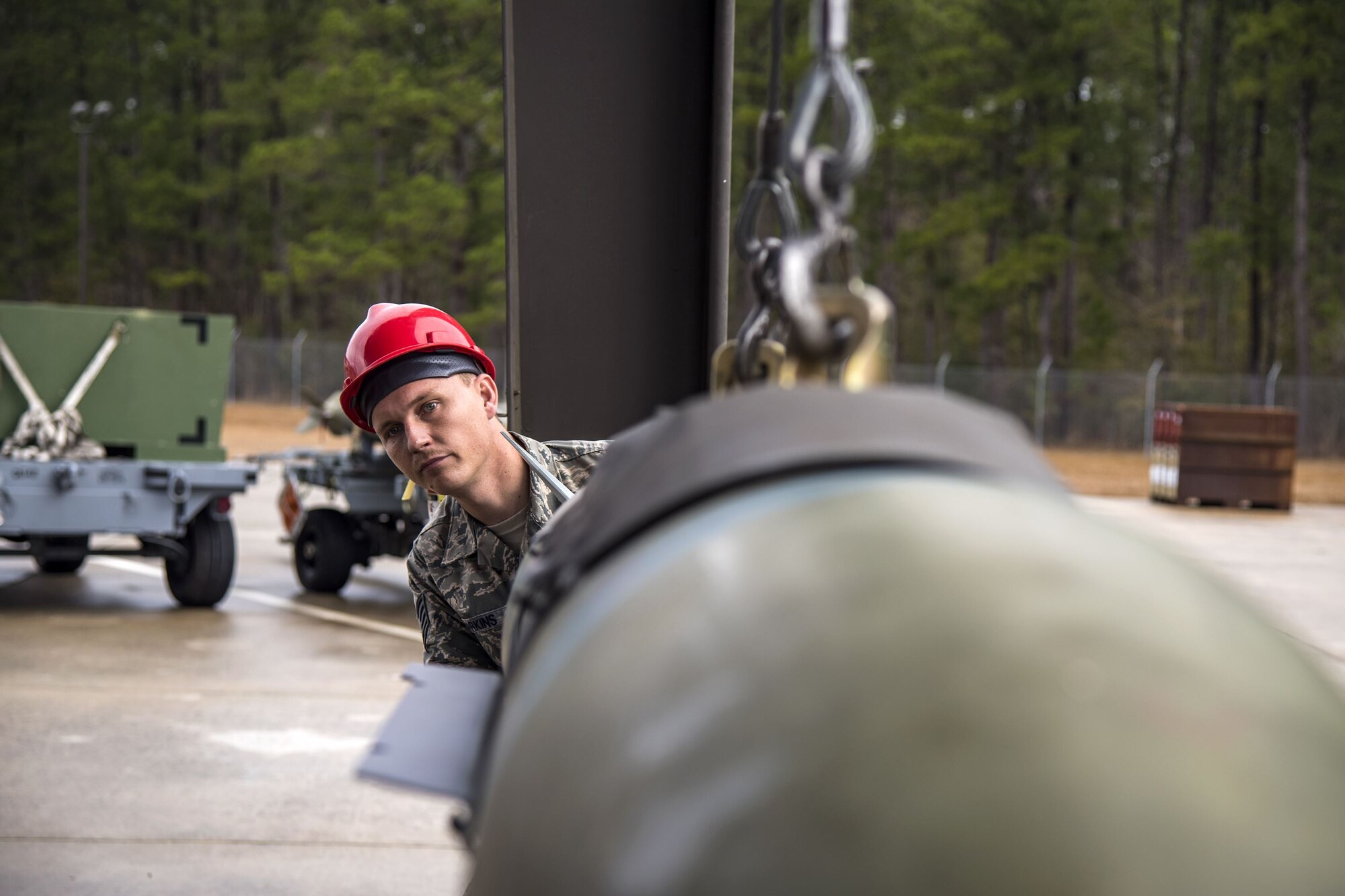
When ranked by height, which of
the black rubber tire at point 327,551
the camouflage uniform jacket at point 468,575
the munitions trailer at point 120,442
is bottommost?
the black rubber tire at point 327,551

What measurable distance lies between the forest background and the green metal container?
28887 mm

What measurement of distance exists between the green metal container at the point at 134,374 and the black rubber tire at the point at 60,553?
77cm

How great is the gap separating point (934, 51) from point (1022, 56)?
257cm

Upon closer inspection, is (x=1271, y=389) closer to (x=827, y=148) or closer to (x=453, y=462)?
(x=453, y=462)

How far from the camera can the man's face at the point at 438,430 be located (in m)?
2.97


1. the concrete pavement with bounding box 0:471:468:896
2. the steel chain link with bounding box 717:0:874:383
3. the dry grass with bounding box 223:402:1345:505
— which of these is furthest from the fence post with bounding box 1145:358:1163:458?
the steel chain link with bounding box 717:0:874:383

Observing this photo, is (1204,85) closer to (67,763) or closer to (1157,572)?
(67,763)

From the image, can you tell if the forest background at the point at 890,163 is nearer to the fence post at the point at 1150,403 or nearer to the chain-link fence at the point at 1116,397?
the chain-link fence at the point at 1116,397

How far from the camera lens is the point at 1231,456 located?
845 inches

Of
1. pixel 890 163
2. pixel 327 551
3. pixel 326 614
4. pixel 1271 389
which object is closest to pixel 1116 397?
pixel 1271 389

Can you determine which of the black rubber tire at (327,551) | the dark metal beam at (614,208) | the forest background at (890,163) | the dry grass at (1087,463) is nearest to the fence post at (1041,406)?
the dry grass at (1087,463)

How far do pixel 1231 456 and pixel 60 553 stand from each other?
1699cm

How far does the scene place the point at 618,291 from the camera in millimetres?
3906

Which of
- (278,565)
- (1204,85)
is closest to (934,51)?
(1204,85)
